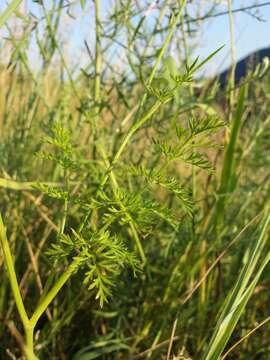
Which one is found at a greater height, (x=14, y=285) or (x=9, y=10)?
(x=9, y=10)

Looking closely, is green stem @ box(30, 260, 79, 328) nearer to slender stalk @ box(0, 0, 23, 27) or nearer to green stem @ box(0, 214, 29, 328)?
green stem @ box(0, 214, 29, 328)

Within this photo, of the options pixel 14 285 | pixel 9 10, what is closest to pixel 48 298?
pixel 14 285

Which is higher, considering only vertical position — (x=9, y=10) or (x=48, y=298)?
(x=9, y=10)

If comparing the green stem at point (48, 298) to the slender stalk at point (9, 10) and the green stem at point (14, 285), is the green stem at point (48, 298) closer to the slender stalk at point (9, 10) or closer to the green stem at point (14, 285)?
the green stem at point (14, 285)

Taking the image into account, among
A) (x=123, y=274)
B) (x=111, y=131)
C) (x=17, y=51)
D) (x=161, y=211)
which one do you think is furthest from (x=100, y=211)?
(x=161, y=211)

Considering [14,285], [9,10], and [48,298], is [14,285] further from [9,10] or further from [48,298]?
[9,10]

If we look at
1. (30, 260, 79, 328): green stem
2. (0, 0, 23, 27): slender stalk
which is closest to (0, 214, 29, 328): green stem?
(30, 260, 79, 328): green stem

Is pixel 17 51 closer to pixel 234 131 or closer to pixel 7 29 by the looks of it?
pixel 7 29


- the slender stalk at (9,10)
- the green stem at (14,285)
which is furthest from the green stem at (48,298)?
the slender stalk at (9,10)

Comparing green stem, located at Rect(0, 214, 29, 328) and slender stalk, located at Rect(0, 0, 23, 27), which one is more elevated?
slender stalk, located at Rect(0, 0, 23, 27)

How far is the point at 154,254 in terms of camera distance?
1159mm

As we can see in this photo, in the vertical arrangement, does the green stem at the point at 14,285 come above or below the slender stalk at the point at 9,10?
below

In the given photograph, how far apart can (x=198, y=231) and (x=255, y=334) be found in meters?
0.22

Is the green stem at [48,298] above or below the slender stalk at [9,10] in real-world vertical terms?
below
